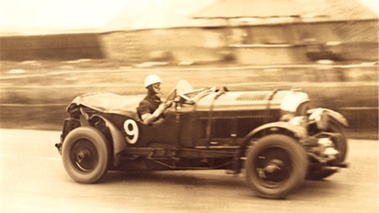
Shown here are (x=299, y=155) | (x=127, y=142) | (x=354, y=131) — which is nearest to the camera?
(x=299, y=155)

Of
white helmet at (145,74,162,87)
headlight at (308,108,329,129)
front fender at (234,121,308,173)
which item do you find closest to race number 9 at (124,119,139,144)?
white helmet at (145,74,162,87)

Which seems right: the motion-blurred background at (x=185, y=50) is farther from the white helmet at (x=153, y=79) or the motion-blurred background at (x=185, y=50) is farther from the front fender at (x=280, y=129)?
the front fender at (x=280, y=129)

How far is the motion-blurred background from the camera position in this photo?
299 centimetres

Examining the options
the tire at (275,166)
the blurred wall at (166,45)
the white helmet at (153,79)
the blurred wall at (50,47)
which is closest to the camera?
the tire at (275,166)

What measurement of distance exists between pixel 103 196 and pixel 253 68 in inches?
41.8

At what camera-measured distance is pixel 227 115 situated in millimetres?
3240

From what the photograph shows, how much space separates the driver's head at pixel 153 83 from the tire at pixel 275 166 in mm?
619

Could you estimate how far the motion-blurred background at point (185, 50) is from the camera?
2986 mm

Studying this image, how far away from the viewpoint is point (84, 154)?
349 centimetres

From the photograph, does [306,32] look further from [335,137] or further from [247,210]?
[247,210]

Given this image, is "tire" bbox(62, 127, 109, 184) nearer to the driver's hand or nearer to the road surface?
the road surface

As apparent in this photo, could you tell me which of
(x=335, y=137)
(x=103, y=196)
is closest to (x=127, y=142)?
(x=103, y=196)

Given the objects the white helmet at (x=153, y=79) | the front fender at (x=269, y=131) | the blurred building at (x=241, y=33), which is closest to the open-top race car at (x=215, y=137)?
the front fender at (x=269, y=131)

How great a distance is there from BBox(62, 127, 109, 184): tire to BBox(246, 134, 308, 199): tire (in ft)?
2.84
